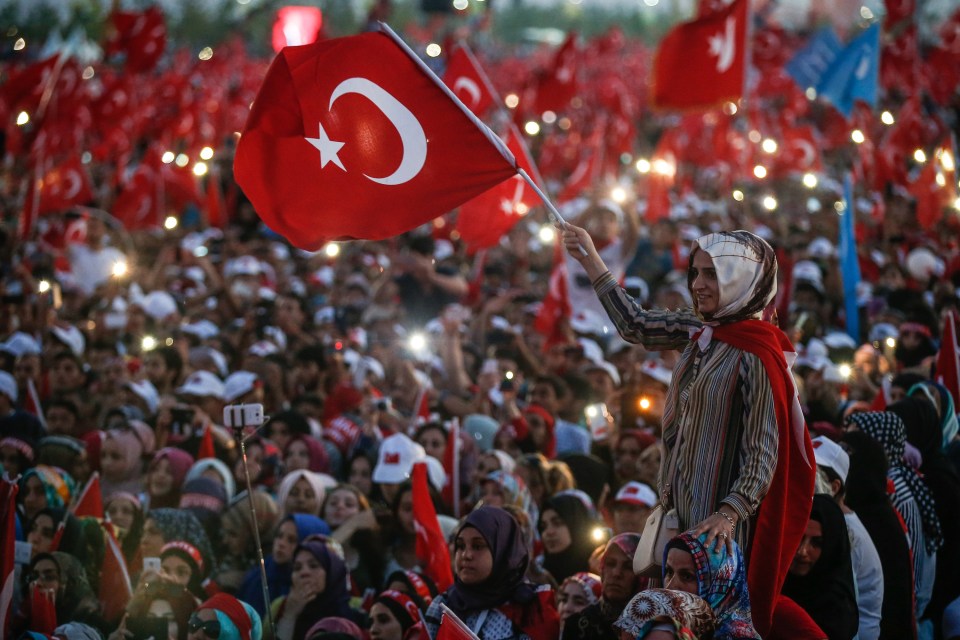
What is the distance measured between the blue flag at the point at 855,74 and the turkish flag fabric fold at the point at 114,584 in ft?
32.0

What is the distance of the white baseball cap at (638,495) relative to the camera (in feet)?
19.5

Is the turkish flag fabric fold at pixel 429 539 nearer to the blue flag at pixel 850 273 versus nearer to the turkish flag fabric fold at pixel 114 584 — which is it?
the turkish flag fabric fold at pixel 114 584

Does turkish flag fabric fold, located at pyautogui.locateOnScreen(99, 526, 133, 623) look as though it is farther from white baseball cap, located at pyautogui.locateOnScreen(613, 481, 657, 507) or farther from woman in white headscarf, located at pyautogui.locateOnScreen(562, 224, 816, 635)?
woman in white headscarf, located at pyautogui.locateOnScreen(562, 224, 816, 635)

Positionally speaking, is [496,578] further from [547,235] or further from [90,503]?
[547,235]

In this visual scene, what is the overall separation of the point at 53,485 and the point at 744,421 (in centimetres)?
453

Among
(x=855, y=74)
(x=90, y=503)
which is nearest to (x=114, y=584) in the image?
(x=90, y=503)

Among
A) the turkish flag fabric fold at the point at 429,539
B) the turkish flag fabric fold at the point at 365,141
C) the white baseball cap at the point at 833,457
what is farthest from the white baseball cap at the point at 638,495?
the turkish flag fabric fold at the point at 365,141

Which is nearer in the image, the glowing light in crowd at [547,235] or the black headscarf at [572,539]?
the black headscarf at [572,539]

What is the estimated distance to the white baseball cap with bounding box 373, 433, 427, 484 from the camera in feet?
22.6

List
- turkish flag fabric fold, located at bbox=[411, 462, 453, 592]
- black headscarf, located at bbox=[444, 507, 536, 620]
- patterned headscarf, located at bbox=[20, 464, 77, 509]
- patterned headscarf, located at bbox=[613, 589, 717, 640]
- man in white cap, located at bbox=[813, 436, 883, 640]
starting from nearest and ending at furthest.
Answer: patterned headscarf, located at bbox=[613, 589, 717, 640]
man in white cap, located at bbox=[813, 436, 883, 640]
black headscarf, located at bbox=[444, 507, 536, 620]
turkish flag fabric fold, located at bbox=[411, 462, 453, 592]
patterned headscarf, located at bbox=[20, 464, 77, 509]

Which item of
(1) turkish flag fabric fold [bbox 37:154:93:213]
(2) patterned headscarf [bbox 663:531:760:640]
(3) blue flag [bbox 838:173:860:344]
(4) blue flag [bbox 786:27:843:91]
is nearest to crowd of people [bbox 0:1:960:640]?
(2) patterned headscarf [bbox 663:531:760:640]

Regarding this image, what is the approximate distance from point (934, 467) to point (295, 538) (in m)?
3.07

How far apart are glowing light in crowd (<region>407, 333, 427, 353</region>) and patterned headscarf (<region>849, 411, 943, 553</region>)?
454 cm

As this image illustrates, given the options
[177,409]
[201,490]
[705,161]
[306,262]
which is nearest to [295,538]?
[201,490]
